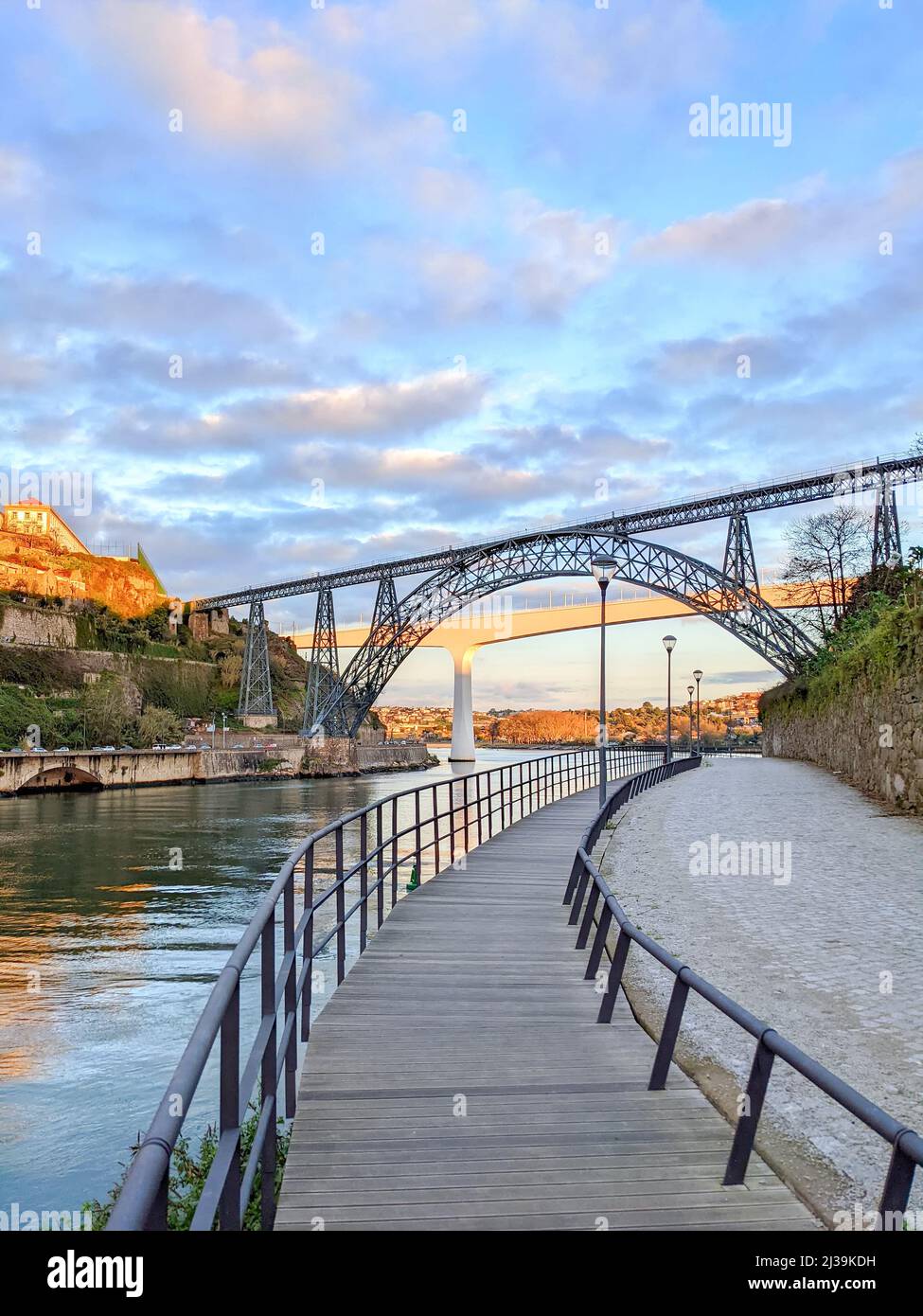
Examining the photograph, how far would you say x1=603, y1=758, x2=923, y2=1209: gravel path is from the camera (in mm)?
4586

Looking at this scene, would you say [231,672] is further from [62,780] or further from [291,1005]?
[291,1005]

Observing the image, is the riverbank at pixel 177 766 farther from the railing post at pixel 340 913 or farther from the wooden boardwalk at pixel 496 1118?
the wooden boardwalk at pixel 496 1118

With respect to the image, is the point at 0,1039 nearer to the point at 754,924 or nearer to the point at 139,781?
the point at 754,924

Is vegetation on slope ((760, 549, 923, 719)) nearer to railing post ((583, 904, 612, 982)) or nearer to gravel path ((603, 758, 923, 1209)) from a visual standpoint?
gravel path ((603, 758, 923, 1209))

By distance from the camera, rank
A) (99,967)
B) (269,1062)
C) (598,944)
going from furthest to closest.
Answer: (99,967) → (598,944) → (269,1062)

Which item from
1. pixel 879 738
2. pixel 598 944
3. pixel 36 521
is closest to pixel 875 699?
pixel 879 738

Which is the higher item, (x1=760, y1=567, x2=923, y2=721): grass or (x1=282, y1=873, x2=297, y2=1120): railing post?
(x1=760, y1=567, x2=923, y2=721): grass

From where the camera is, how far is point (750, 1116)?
323cm

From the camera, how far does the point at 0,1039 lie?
10.4 meters

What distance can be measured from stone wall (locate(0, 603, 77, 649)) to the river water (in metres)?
34.9

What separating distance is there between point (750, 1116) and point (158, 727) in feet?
215

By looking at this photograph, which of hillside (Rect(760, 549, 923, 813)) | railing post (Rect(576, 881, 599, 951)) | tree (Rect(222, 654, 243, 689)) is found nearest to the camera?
railing post (Rect(576, 881, 599, 951))

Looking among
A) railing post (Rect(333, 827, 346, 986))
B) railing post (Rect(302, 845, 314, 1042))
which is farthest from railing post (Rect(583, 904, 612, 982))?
railing post (Rect(302, 845, 314, 1042))
